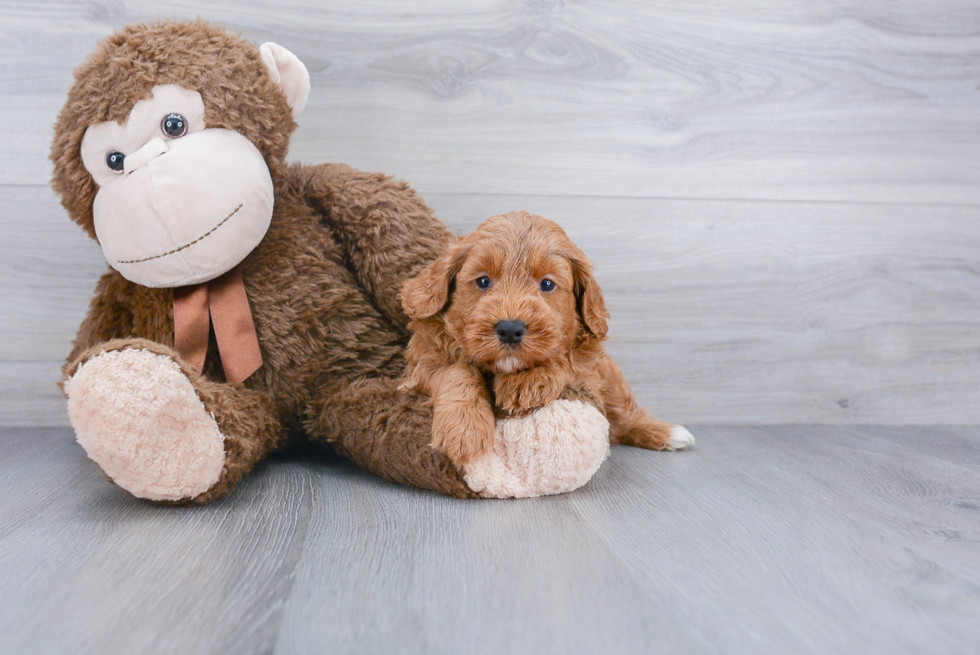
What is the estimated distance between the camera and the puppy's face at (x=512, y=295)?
81 centimetres

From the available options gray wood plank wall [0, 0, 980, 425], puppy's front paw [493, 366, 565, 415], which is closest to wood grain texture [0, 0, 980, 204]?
gray wood plank wall [0, 0, 980, 425]

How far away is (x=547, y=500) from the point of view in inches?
34.9

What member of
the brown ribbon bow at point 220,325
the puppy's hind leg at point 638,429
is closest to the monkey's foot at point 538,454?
the puppy's hind leg at point 638,429

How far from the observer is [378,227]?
1041 mm

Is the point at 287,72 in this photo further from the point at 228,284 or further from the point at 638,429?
the point at 638,429

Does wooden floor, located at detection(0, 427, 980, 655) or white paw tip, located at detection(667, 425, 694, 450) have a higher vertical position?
wooden floor, located at detection(0, 427, 980, 655)

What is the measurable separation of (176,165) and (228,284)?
0.18m

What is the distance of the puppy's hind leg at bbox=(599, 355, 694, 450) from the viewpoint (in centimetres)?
113

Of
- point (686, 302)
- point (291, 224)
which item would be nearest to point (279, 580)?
point (291, 224)

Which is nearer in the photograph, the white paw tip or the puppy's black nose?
the puppy's black nose

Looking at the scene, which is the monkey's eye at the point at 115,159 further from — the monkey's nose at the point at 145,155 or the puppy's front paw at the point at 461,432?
the puppy's front paw at the point at 461,432

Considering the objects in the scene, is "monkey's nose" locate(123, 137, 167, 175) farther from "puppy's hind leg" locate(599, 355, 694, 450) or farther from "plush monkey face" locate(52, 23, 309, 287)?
"puppy's hind leg" locate(599, 355, 694, 450)

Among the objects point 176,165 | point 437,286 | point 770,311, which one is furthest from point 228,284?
point 770,311

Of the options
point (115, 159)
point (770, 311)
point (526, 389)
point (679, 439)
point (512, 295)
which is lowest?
point (679, 439)
